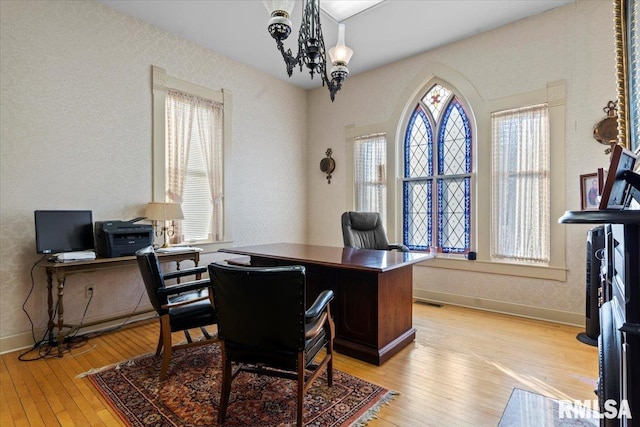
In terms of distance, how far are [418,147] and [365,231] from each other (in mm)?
1569

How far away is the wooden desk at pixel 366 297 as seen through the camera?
8.10 feet

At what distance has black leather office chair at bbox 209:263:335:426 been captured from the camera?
5.09ft

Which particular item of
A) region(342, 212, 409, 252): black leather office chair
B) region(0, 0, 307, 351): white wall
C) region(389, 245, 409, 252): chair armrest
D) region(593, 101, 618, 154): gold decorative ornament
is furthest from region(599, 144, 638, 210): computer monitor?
region(0, 0, 307, 351): white wall

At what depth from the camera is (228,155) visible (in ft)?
14.2

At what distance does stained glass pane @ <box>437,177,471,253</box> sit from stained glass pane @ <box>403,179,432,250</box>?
0.15 metres

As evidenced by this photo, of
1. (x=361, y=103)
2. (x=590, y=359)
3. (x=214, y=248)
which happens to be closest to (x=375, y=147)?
(x=361, y=103)

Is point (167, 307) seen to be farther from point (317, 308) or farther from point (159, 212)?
point (159, 212)

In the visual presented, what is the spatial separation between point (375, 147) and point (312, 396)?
3583mm

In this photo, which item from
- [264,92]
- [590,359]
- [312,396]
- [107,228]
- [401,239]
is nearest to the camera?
[312,396]

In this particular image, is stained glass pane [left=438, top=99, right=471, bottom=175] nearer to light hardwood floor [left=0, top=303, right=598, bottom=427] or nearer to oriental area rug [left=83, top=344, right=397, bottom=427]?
light hardwood floor [left=0, top=303, right=598, bottom=427]

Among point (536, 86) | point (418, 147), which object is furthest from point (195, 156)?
point (536, 86)

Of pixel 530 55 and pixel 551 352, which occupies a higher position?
pixel 530 55

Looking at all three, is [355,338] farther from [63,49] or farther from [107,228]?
[63,49]

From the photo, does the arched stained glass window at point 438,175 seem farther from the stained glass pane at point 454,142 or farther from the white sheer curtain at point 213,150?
the white sheer curtain at point 213,150
